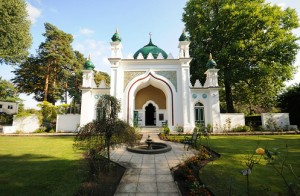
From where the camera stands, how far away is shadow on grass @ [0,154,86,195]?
381cm

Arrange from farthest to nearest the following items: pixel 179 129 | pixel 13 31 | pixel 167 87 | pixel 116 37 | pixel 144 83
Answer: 1. pixel 13 31
2. pixel 144 83
3. pixel 116 37
4. pixel 167 87
5. pixel 179 129

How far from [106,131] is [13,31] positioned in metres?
21.4

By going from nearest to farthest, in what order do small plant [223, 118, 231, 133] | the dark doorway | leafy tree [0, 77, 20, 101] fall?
1. small plant [223, 118, 231, 133]
2. the dark doorway
3. leafy tree [0, 77, 20, 101]

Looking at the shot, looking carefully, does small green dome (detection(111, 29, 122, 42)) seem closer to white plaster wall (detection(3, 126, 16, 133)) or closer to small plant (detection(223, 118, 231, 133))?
white plaster wall (detection(3, 126, 16, 133))

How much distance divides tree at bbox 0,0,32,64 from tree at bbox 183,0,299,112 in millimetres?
20421

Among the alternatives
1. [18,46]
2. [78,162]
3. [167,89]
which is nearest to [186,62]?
[167,89]

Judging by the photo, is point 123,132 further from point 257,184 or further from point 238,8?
point 238,8

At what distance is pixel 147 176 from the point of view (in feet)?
15.8

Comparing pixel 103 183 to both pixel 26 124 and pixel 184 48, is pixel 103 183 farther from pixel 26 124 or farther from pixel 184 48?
pixel 26 124

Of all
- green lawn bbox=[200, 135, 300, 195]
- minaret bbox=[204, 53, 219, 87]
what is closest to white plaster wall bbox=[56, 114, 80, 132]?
minaret bbox=[204, 53, 219, 87]

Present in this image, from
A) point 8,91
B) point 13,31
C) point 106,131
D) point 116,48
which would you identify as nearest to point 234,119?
point 116,48

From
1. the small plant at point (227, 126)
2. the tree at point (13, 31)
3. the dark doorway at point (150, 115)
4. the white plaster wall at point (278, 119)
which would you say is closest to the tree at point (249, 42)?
the white plaster wall at point (278, 119)

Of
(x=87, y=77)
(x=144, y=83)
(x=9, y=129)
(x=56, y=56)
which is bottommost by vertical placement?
(x=9, y=129)

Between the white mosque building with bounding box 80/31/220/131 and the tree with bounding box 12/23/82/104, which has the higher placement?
the tree with bounding box 12/23/82/104
